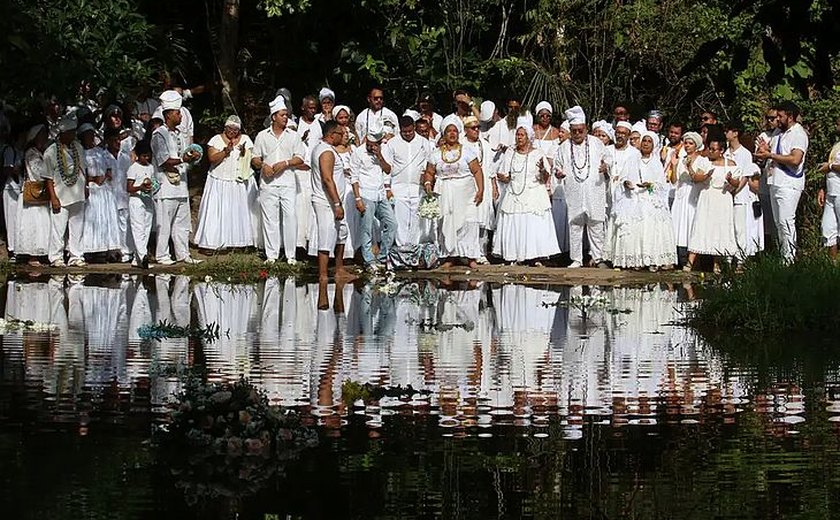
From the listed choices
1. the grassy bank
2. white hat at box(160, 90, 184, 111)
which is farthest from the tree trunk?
the grassy bank

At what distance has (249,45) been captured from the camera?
32.0 meters

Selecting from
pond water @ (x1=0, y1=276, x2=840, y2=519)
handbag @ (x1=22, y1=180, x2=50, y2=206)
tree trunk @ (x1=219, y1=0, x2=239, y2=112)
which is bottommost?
pond water @ (x1=0, y1=276, x2=840, y2=519)

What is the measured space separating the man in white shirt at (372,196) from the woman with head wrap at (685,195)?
13.7ft

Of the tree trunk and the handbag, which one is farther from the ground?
the tree trunk

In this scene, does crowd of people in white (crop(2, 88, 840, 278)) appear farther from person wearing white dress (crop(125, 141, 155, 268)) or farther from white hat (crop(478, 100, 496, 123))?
white hat (crop(478, 100, 496, 123))

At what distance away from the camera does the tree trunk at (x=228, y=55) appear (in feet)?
99.4

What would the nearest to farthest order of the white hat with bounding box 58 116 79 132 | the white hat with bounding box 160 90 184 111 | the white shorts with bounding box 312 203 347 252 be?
the white shorts with bounding box 312 203 347 252
the white hat with bounding box 58 116 79 132
the white hat with bounding box 160 90 184 111

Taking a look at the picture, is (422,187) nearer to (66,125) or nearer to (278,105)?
(278,105)

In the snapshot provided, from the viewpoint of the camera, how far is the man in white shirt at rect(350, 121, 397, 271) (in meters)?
25.2

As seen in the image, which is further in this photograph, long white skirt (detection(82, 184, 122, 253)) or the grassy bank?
long white skirt (detection(82, 184, 122, 253))

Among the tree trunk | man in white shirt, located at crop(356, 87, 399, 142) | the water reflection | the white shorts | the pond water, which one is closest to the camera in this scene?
the pond water

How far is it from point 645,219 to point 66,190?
825 cm

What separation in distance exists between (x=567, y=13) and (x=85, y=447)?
21.5 meters

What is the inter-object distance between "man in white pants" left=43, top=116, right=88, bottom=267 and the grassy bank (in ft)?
36.1
